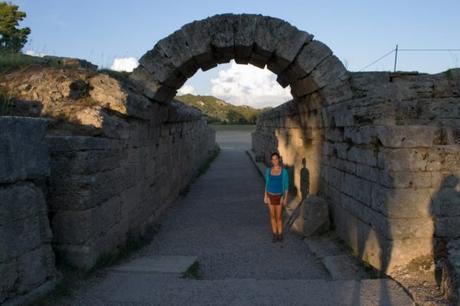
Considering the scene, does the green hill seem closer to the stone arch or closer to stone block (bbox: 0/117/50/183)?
the stone arch

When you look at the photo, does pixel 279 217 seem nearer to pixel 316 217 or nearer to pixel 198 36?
pixel 316 217

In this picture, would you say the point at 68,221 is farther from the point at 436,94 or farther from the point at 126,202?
the point at 436,94

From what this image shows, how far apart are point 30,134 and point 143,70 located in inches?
147

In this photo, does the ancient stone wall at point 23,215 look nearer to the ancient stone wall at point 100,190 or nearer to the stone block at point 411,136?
the ancient stone wall at point 100,190

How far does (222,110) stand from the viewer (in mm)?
85312

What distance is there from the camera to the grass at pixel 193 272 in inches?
218

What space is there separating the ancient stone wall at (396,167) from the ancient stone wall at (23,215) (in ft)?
12.6

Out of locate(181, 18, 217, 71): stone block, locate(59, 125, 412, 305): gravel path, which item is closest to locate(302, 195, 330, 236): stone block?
locate(59, 125, 412, 305): gravel path

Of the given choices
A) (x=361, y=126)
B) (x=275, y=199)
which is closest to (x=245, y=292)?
(x=361, y=126)

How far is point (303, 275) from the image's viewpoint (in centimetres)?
589

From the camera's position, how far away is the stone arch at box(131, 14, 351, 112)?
7.70 metres

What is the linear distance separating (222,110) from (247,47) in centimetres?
7766

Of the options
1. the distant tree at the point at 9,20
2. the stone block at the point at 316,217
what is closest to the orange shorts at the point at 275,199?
the stone block at the point at 316,217

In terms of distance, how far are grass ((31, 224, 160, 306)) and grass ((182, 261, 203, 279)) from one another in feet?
3.50
